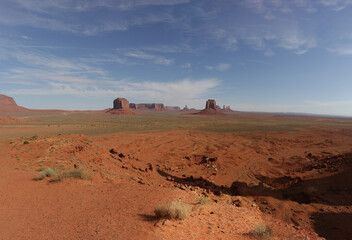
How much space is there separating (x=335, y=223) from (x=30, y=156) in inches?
565

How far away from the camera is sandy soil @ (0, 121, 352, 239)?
3.71 metres

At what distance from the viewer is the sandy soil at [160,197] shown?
3.71m

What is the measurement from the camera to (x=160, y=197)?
5.36 metres

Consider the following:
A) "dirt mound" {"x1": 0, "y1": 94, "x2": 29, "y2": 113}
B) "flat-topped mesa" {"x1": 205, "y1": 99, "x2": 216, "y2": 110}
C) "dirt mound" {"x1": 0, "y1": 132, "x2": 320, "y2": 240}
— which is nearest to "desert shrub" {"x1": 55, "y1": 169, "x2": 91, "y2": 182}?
"dirt mound" {"x1": 0, "y1": 132, "x2": 320, "y2": 240}

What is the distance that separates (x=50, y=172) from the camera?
21.6 feet

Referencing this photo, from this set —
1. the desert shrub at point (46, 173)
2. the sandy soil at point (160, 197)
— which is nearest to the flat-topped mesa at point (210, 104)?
the sandy soil at point (160, 197)

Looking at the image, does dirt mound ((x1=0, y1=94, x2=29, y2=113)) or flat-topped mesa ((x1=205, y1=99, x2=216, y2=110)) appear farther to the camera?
flat-topped mesa ((x1=205, y1=99, x2=216, y2=110))

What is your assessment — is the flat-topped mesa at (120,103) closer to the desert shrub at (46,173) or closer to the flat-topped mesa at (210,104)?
the flat-topped mesa at (210,104)

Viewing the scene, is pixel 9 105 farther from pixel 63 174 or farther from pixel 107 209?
pixel 107 209

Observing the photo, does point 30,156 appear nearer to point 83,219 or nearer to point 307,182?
point 83,219

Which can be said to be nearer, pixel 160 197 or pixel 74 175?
pixel 160 197

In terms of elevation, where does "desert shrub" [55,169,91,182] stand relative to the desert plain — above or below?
above

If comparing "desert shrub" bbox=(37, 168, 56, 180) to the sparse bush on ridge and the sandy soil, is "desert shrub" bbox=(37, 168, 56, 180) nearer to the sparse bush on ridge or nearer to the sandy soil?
the sparse bush on ridge

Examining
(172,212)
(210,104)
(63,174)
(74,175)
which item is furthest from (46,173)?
(210,104)
